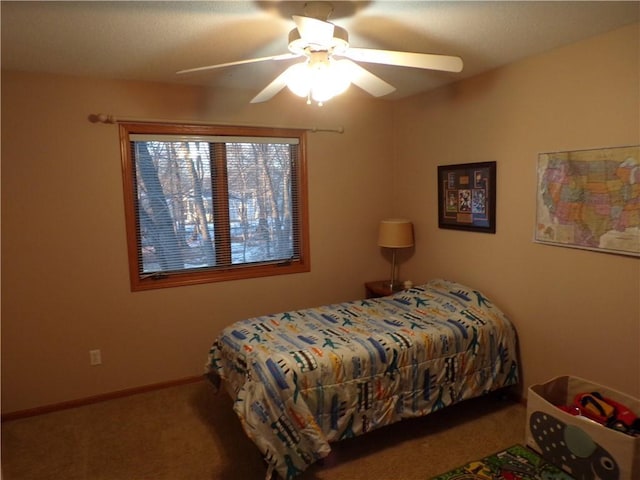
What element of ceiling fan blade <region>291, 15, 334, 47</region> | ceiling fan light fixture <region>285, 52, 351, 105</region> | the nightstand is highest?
ceiling fan blade <region>291, 15, 334, 47</region>

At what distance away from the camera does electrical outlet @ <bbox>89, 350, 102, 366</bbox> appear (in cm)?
313

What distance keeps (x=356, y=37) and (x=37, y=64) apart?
1970mm

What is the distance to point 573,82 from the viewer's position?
2.55 meters

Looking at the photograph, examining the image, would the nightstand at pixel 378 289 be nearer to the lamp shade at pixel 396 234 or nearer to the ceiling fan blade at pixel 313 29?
the lamp shade at pixel 396 234

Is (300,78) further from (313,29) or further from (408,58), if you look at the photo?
(408,58)

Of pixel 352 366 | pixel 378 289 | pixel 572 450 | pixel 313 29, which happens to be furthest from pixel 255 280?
pixel 572 450

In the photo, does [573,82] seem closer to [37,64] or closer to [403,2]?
[403,2]

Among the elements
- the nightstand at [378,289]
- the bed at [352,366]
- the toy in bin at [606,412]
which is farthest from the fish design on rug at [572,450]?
the nightstand at [378,289]

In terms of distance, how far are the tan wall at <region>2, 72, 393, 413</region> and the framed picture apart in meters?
1.09

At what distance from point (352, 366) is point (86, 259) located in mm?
2037

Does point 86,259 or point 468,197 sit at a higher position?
point 468,197

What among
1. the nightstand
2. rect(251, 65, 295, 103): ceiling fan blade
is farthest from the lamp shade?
rect(251, 65, 295, 103): ceiling fan blade

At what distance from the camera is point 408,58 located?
6.62 feet

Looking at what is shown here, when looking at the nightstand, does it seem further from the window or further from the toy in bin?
the toy in bin
